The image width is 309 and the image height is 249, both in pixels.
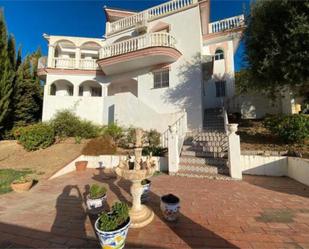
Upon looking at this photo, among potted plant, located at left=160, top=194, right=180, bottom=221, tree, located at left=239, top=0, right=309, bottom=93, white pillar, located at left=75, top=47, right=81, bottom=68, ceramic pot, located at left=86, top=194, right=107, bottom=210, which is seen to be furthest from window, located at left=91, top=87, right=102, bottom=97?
potted plant, located at left=160, top=194, right=180, bottom=221

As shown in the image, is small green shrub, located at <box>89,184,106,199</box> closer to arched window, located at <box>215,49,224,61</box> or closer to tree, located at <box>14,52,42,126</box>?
tree, located at <box>14,52,42,126</box>

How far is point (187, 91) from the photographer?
1110cm

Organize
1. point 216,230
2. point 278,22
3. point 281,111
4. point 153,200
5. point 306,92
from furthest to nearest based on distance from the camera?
1. point 281,111
2. point 306,92
3. point 278,22
4. point 153,200
5. point 216,230

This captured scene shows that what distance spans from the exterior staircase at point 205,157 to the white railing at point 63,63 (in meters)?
12.0

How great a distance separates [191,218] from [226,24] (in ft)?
54.0

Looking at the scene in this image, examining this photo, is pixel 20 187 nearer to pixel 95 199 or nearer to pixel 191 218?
pixel 95 199

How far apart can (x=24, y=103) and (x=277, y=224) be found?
1730 centimetres

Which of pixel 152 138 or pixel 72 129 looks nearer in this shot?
pixel 152 138

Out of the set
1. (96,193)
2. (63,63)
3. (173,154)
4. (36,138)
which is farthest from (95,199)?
(63,63)

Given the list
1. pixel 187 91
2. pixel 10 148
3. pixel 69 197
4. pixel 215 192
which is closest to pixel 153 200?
pixel 215 192

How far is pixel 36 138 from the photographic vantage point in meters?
10.4

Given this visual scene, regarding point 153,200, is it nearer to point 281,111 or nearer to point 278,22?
point 278,22

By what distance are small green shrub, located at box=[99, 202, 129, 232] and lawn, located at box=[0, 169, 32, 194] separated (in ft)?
16.6

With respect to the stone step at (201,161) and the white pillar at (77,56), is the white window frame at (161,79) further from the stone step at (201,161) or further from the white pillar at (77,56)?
the white pillar at (77,56)
